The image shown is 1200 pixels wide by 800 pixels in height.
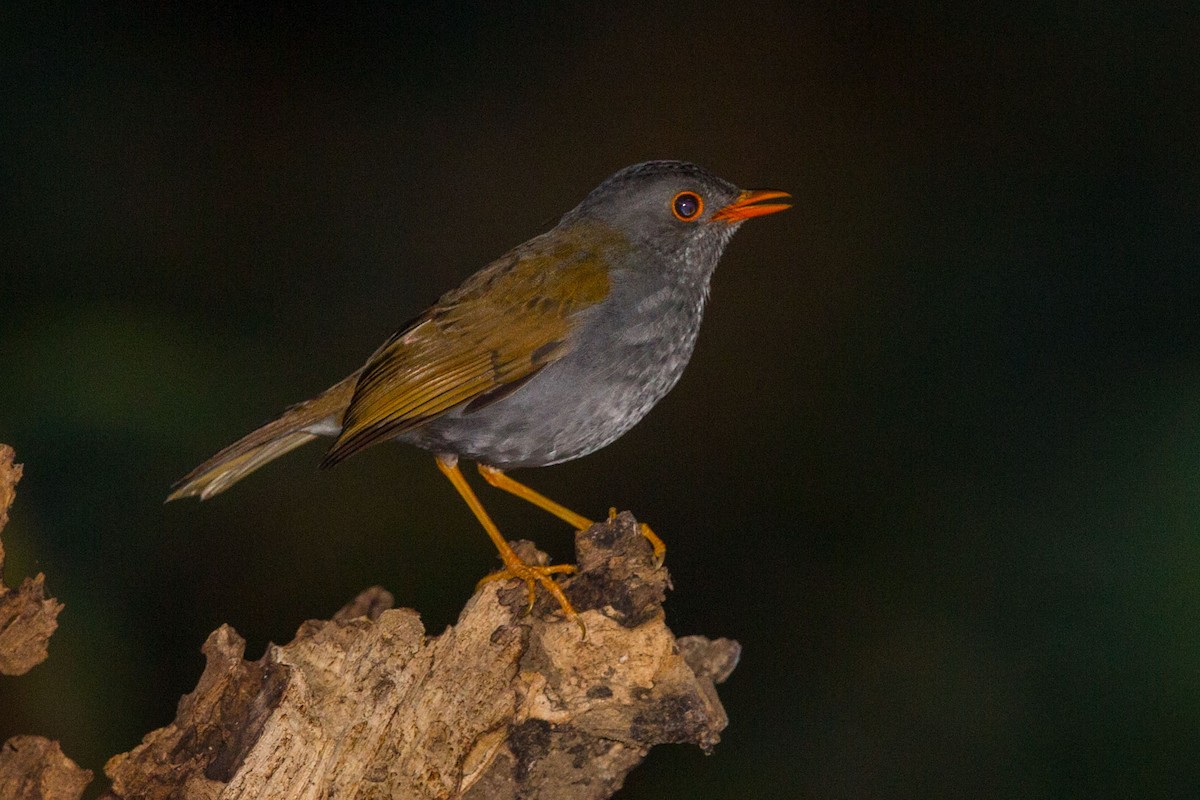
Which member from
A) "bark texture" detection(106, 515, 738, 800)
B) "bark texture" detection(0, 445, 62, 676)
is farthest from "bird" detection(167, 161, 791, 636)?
"bark texture" detection(0, 445, 62, 676)

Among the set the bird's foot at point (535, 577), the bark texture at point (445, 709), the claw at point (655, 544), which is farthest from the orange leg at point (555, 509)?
the bark texture at point (445, 709)

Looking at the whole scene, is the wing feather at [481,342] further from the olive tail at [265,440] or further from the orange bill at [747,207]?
the orange bill at [747,207]

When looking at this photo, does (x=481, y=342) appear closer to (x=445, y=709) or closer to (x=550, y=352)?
(x=550, y=352)

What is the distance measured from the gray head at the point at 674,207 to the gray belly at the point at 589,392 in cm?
22

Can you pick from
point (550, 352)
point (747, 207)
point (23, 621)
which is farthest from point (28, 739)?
point (747, 207)

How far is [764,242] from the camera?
263 inches

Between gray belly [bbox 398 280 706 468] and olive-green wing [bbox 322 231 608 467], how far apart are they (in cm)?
6

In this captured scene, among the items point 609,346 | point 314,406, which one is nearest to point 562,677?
point 609,346

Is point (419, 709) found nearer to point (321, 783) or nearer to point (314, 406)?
point (321, 783)

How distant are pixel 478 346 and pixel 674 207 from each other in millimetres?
897

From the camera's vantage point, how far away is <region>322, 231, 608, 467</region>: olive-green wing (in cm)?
429

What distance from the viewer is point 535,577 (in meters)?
4.07

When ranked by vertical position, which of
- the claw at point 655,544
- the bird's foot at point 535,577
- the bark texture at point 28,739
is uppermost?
the bark texture at point 28,739

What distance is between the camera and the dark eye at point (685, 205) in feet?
14.9
